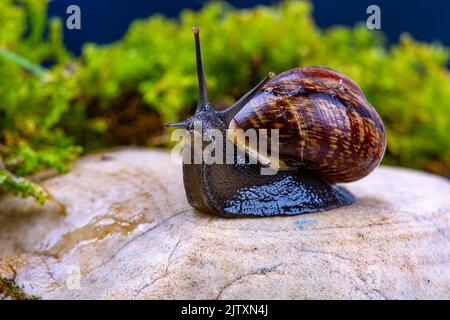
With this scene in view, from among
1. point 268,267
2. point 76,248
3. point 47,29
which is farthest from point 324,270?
point 47,29

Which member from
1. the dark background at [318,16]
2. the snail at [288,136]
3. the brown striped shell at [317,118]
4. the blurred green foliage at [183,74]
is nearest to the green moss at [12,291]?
the snail at [288,136]

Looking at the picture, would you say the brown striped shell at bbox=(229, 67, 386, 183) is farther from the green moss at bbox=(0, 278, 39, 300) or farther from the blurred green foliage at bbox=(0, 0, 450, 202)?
the blurred green foliage at bbox=(0, 0, 450, 202)

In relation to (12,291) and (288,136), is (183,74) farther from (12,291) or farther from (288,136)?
(12,291)

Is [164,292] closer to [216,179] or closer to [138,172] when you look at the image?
[216,179]

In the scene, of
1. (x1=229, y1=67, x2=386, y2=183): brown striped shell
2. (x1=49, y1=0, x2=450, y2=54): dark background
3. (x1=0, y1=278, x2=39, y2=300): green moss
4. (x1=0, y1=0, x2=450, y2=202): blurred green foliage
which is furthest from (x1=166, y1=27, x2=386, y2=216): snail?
(x1=49, y1=0, x2=450, y2=54): dark background

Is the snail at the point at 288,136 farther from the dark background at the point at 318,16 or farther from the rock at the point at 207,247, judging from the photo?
the dark background at the point at 318,16

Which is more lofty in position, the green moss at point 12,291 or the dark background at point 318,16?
the dark background at point 318,16
